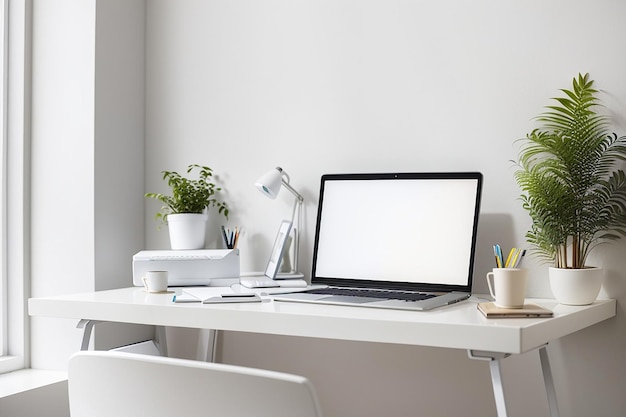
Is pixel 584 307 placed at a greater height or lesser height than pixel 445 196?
lesser

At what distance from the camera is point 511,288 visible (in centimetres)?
139

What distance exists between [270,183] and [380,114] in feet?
1.19

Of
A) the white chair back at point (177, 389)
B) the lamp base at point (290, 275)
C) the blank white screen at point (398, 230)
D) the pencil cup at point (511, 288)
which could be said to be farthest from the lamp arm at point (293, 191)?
the white chair back at point (177, 389)

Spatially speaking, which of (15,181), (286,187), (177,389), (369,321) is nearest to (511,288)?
(369,321)

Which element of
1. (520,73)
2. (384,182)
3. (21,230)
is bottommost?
(21,230)

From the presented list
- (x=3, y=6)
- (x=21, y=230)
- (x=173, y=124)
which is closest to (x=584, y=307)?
(x=173, y=124)

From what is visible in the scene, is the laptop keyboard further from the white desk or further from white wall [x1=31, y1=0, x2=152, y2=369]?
white wall [x1=31, y1=0, x2=152, y2=369]

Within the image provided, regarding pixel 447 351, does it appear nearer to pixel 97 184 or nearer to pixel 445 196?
pixel 445 196

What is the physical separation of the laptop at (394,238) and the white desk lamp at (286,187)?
0.33ft

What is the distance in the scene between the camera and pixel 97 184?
2150mm

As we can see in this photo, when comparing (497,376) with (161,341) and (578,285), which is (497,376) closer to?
(578,285)

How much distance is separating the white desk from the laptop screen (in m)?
0.16

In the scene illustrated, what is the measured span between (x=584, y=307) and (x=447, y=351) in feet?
1.48

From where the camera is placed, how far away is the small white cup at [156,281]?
1825 millimetres
